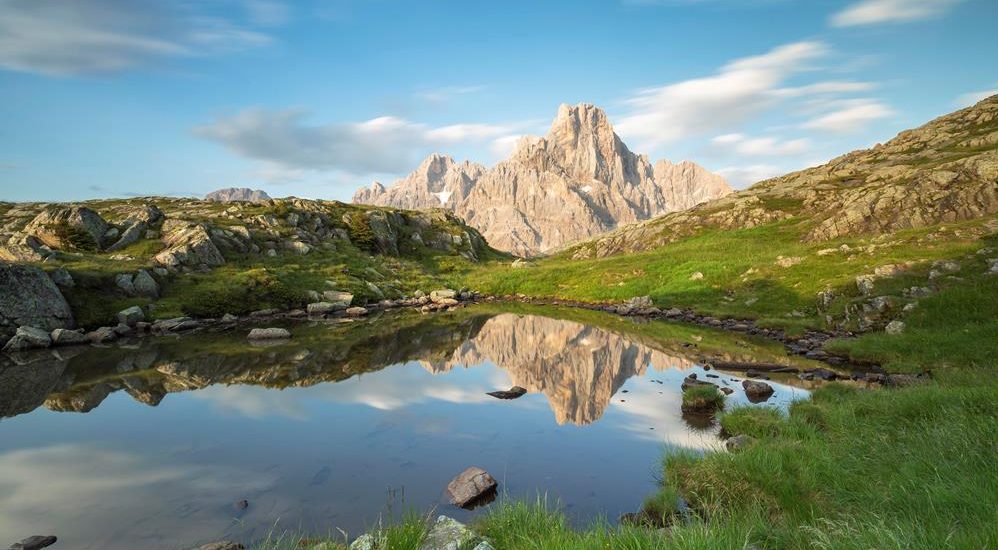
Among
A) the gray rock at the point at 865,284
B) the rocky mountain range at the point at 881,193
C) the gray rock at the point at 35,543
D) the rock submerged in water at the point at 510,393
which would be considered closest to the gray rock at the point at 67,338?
the gray rock at the point at 35,543

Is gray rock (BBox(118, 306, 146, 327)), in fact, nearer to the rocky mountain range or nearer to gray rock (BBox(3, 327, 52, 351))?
gray rock (BBox(3, 327, 52, 351))

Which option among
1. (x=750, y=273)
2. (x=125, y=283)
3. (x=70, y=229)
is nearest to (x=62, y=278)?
(x=125, y=283)

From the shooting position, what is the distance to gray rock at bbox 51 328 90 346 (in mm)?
40844

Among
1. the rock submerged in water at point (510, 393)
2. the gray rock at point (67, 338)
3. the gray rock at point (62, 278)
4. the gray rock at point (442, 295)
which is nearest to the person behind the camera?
the rock submerged in water at point (510, 393)

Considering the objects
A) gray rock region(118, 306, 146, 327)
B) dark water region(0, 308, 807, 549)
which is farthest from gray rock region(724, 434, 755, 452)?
gray rock region(118, 306, 146, 327)

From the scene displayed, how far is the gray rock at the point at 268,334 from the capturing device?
149ft

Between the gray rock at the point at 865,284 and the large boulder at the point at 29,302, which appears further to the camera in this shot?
the gray rock at the point at 865,284

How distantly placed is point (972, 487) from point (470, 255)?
12777cm

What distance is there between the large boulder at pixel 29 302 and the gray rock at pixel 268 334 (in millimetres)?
15586

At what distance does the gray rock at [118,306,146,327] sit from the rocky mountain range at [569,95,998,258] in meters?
88.0

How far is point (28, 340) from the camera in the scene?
39.5 metres

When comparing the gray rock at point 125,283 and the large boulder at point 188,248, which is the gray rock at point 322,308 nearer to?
the large boulder at point 188,248

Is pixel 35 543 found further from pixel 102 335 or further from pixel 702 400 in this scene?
pixel 102 335

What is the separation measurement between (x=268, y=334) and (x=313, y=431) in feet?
87.5
